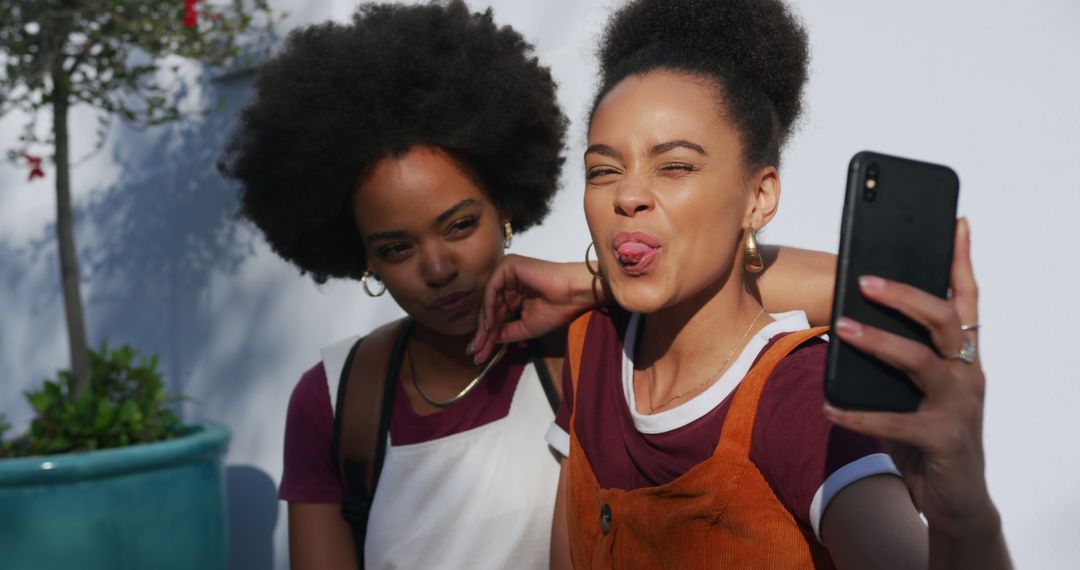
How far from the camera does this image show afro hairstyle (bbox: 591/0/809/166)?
1.70 metres

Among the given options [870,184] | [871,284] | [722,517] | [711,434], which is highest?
[870,184]

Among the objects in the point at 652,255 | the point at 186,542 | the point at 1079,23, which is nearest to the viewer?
the point at 652,255

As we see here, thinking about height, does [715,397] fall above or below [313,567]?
above

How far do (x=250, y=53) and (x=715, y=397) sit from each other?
3.71 metres

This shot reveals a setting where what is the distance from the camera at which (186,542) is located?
3744 millimetres

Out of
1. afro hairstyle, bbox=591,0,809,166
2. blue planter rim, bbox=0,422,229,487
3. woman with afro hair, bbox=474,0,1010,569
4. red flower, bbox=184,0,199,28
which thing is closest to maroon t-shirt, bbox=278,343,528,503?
woman with afro hair, bbox=474,0,1010,569

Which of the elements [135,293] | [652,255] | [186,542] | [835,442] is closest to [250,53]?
[135,293]

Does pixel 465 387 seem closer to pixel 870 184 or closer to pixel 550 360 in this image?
pixel 550 360

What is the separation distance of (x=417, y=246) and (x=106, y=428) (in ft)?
6.83

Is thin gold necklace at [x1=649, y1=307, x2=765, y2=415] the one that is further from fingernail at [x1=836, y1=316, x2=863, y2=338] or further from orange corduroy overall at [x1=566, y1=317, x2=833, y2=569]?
fingernail at [x1=836, y1=316, x2=863, y2=338]

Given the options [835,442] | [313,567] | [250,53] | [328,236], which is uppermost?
[250,53]

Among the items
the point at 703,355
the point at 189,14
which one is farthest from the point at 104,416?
the point at 703,355

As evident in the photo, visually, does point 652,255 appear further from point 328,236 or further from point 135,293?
point 135,293

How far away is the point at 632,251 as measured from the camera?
1.62 metres
